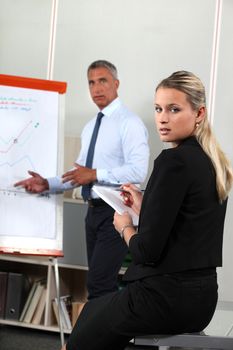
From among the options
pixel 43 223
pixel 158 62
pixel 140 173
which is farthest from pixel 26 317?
pixel 158 62

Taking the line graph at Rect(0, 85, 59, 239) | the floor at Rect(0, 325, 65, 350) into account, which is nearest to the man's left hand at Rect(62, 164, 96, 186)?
the line graph at Rect(0, 85, 59, 239)

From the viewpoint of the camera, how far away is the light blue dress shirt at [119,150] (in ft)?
10.3

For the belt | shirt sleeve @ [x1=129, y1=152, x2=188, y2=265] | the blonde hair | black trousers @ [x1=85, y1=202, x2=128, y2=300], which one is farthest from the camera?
the belt

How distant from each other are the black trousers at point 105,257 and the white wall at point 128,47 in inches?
33.5

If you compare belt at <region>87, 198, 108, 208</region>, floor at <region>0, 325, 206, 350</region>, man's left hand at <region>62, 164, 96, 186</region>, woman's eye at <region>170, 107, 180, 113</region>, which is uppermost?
woman's eye at <region>170, 107, 180, 113</region>

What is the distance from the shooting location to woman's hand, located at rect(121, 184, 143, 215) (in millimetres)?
2041

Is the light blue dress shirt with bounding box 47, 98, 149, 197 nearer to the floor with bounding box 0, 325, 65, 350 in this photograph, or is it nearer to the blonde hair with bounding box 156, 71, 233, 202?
the floor with bounding box 0, 325, 65, 350

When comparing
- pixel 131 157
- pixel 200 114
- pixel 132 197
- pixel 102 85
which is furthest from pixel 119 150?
pixel 200 114

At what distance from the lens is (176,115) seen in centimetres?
173

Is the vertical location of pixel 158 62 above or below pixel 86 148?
above

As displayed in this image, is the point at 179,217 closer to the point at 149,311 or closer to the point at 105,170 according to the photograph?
the point at 149,311

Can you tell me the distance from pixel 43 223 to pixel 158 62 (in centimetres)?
140

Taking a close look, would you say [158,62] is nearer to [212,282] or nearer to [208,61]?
[208,61]

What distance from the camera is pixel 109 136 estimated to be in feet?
10.8
